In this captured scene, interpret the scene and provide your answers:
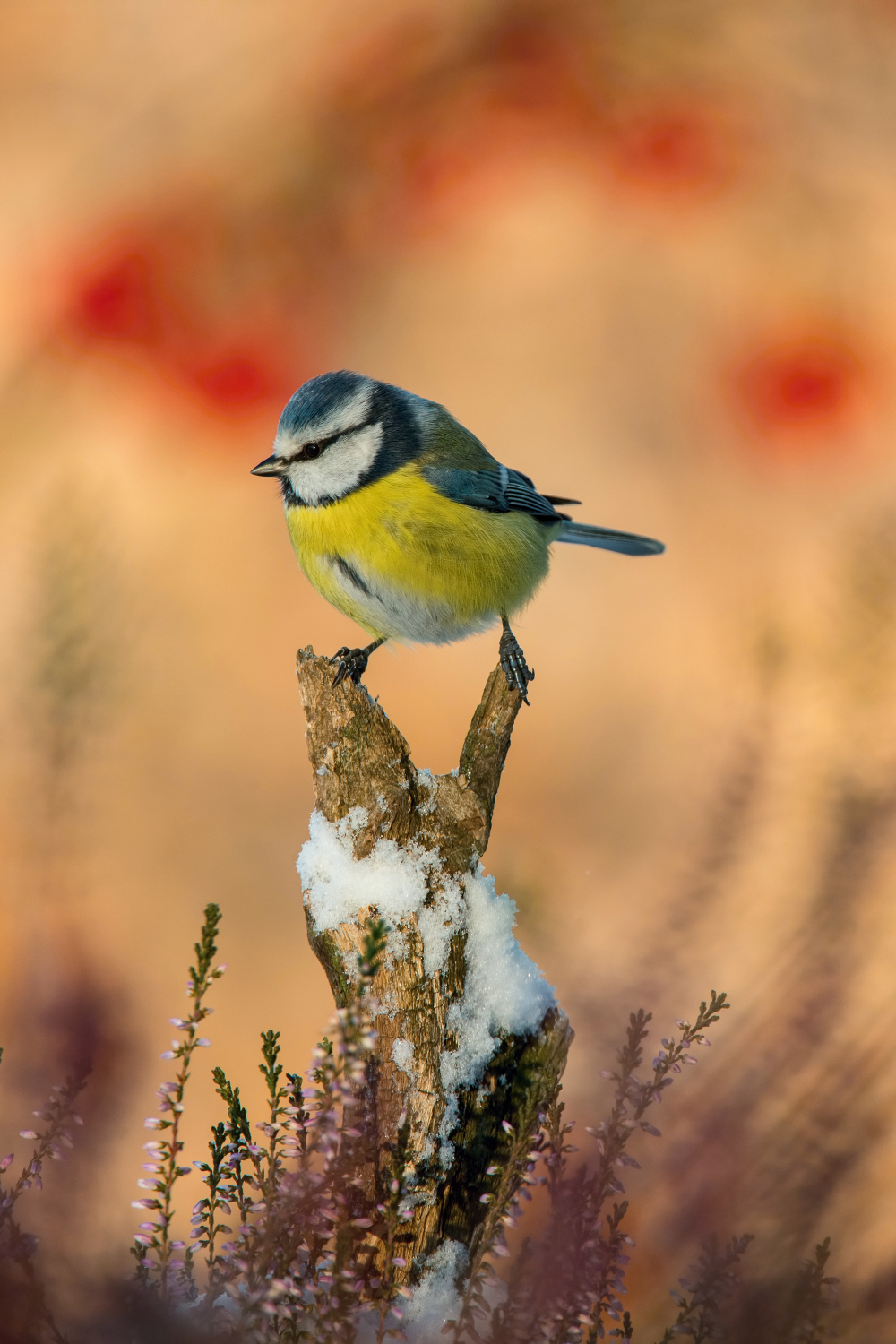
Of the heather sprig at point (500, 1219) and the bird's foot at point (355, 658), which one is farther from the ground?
the bird's foot at point (355, 658)

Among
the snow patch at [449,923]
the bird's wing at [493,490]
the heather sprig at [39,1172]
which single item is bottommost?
the heather sprig at [39,1172]

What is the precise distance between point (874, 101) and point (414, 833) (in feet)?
8.31

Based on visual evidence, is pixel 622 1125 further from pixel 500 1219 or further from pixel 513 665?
pixel 513 665

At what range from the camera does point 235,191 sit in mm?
2686

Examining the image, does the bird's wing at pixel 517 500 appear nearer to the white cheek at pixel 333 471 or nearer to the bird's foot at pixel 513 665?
the white cheek at pixel 333 471

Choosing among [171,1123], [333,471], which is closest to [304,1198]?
[171,1123]

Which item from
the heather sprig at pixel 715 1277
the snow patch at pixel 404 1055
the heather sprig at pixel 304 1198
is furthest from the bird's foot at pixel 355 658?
the heather sprig at pixel 715 1277

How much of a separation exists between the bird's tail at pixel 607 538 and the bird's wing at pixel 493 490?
0.13 metres

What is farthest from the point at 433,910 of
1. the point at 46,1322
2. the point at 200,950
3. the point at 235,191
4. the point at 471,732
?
the point at 235,191

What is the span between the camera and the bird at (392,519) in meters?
1.67

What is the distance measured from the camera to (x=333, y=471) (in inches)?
67.7

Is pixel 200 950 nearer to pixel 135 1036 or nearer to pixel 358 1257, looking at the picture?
pixel 135 1036

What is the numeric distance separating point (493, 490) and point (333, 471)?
0.34 meters

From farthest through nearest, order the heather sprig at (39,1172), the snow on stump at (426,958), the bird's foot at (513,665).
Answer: the bird's foot at (513,665)
the snow on stump at (426,958)
the heather sprig at (39,1172)
